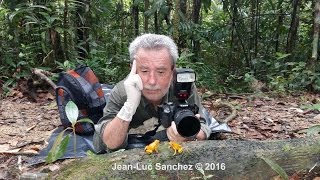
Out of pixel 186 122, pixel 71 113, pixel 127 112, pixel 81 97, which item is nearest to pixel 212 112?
pixel 81 97

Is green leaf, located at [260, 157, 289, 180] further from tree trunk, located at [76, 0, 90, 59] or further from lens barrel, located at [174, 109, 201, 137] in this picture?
tree trunk, located at [76, 0, 90, 59]

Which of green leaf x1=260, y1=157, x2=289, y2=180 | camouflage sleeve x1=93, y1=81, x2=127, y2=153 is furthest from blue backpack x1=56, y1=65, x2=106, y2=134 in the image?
green leaf x1=260, y1=157, x2=289, y2=180

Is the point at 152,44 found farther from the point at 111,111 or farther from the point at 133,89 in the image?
the point at 111,111

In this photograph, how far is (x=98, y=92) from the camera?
12.0 ft

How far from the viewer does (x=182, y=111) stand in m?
2.12

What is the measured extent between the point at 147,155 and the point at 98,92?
205 cm

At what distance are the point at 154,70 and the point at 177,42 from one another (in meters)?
3.77

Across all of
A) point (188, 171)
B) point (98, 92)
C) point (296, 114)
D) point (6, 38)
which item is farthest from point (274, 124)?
point (6, 38)

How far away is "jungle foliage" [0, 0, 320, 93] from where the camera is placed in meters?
5.72

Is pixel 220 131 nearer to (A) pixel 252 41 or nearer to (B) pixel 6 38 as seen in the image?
(B) pixel 6 38

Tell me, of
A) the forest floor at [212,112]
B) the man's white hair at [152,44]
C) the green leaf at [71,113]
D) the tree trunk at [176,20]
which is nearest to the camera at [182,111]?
the man's white hair at [152,44]

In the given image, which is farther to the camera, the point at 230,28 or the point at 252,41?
the point at 252,41

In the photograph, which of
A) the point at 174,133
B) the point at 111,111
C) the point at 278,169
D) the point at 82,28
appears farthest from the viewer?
the point at 82,28

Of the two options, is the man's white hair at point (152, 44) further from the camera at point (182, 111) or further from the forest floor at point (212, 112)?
the forest floor at point (212, 112)
